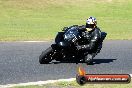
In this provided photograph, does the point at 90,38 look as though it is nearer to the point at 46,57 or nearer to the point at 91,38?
the point at 91,38

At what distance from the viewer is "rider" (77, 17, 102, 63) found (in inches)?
615

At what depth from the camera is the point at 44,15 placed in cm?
4519

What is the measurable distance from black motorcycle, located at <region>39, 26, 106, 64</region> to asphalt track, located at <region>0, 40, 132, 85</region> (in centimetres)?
25

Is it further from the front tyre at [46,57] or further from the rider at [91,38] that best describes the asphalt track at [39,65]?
the rider at [91,38]

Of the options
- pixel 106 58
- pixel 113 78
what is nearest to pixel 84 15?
pixel 106 58

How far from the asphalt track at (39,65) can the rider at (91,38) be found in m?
0.39

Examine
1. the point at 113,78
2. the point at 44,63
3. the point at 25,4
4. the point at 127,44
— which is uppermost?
the point at 113,78

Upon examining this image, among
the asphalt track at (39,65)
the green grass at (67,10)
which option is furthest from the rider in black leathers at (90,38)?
the green grass at (67,10)

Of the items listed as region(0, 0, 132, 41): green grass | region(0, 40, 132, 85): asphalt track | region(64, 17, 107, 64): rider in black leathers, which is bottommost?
region(0, 0, 132, 41): green grass

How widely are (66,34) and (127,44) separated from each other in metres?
7.15

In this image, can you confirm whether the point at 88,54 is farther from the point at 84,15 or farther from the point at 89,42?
the point at 84,15

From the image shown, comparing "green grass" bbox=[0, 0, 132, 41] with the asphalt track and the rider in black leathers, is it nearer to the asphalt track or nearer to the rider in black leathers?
the asphalt track

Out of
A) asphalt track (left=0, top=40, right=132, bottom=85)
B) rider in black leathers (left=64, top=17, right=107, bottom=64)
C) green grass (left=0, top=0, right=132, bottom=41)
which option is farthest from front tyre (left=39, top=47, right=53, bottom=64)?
green grass (left=0, top=0, right=132, bottom=41)

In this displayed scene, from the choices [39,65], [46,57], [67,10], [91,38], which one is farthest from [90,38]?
[67,10]
